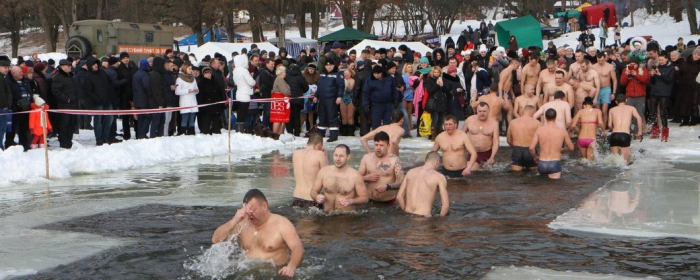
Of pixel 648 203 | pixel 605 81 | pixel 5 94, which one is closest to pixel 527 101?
pixel 605 81

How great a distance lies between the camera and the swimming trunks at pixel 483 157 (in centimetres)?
1423

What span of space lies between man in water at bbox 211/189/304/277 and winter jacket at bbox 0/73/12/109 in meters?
8.04

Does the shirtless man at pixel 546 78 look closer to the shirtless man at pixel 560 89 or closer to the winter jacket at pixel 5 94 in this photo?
the shirtless man at pixel 560 89

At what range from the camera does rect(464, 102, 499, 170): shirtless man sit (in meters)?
14.0

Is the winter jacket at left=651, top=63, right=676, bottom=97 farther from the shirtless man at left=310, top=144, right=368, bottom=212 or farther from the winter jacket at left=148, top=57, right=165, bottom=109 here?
the shirtless man at left=310, top=144, right=368, bottom=212

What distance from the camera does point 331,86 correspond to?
18.7 metres

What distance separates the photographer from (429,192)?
10156 mm

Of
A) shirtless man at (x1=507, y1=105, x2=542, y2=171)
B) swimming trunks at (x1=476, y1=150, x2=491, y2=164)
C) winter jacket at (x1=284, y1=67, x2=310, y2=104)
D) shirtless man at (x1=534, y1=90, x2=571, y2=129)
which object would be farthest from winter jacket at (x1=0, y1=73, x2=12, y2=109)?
shirtless man at (x1=534, y1=90, x2=571, y2=129)

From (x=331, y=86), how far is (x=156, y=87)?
3746 millimetres

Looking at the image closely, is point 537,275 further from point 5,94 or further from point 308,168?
point 5,94

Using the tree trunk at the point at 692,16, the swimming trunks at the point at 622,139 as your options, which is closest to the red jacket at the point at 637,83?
the swimming trunks at the point at 622,139

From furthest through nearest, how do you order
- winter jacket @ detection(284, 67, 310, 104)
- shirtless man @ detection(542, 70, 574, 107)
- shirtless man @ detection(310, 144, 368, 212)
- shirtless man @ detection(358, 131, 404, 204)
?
winter jacket @ detection(284, 67, 310, 104)
shirtless man @ detection(542, 70, 574, 107)
shirtless man @ detection(358, 131, 404, 204)
shirtless man @ detection(310, 144, 368, 212)

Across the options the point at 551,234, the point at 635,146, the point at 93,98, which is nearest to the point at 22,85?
the point at 93,98

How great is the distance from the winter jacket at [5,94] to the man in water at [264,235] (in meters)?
8.04
